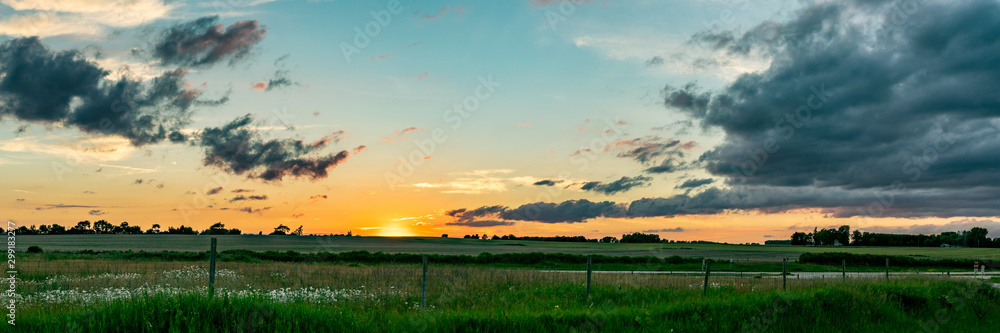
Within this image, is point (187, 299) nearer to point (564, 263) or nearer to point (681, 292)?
point (681, 292)

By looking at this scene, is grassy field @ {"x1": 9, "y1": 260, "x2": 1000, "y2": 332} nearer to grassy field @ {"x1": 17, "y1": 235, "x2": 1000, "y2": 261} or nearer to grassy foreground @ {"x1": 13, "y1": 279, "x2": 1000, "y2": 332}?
grassy foreground @ {"x1": 13, "y1": 279, "x2": 1000, "y2": 332}

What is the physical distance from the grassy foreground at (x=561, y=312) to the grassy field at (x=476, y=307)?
0.10 feet

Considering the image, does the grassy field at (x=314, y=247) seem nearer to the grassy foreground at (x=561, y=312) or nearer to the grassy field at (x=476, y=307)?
the grassy field at (x=476, y=307)

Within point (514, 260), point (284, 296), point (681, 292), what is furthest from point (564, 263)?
point (284, 296)

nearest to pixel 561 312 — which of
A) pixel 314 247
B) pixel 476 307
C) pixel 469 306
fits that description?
pixel 476 307

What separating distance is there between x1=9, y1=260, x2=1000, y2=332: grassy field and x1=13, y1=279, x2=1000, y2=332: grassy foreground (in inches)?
1.1

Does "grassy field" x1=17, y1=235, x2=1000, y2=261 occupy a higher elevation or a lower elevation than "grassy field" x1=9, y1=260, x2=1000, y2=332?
lower

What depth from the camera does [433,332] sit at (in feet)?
34.5

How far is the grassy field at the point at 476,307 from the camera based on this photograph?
9.86 meters

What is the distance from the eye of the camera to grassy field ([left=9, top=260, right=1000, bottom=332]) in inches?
388

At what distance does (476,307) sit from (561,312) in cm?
366

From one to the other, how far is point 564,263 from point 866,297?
5250cm

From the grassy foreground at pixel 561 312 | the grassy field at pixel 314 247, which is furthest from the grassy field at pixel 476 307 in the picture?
the grassy field at pixel 314 247

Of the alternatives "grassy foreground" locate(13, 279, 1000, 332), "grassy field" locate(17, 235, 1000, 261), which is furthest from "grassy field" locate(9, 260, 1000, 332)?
"grassy field" locate(17, 235, 1000, 261)
